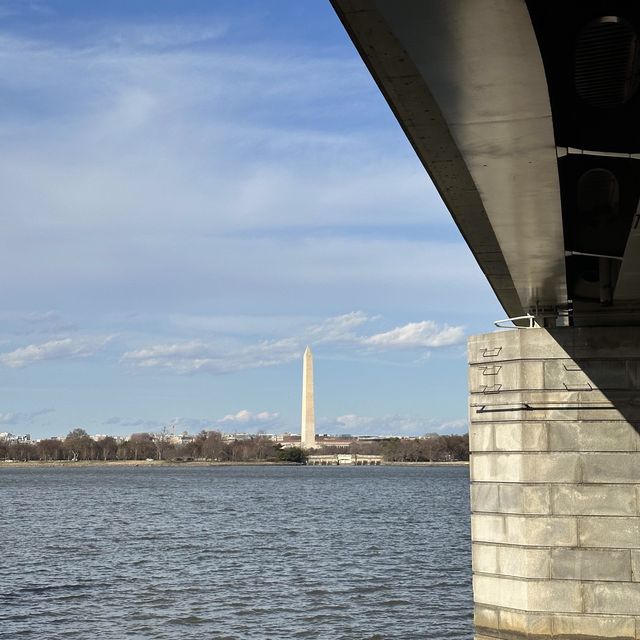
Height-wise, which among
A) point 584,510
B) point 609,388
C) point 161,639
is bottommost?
point 161,639

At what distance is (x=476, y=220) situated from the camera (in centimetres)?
1680

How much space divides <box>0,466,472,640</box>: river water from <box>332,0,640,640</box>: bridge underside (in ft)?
24.3

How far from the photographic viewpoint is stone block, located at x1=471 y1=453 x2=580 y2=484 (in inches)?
783

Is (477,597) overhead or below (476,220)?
below

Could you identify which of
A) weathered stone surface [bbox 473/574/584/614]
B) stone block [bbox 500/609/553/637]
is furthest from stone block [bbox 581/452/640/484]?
stone block [bbox 500/609/553/637]

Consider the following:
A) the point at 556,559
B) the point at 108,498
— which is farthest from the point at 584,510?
the point at 108,498

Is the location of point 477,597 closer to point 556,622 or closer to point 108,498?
point 556,622

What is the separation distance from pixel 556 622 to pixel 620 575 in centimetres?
142

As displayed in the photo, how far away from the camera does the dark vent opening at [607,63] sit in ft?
29.3

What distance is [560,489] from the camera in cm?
1984

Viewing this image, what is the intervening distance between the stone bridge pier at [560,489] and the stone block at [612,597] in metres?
0.02

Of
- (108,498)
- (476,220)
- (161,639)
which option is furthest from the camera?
(108,498)

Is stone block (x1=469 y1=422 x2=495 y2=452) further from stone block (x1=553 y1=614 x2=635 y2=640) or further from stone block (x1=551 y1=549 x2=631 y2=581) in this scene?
stone block (x1=553 y1=614 x2=635 y2=640)

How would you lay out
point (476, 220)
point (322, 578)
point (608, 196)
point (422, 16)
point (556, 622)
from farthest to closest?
point (322, 578), point (556, 622), point (476, 220), point (608, 196), point (422, 16)
